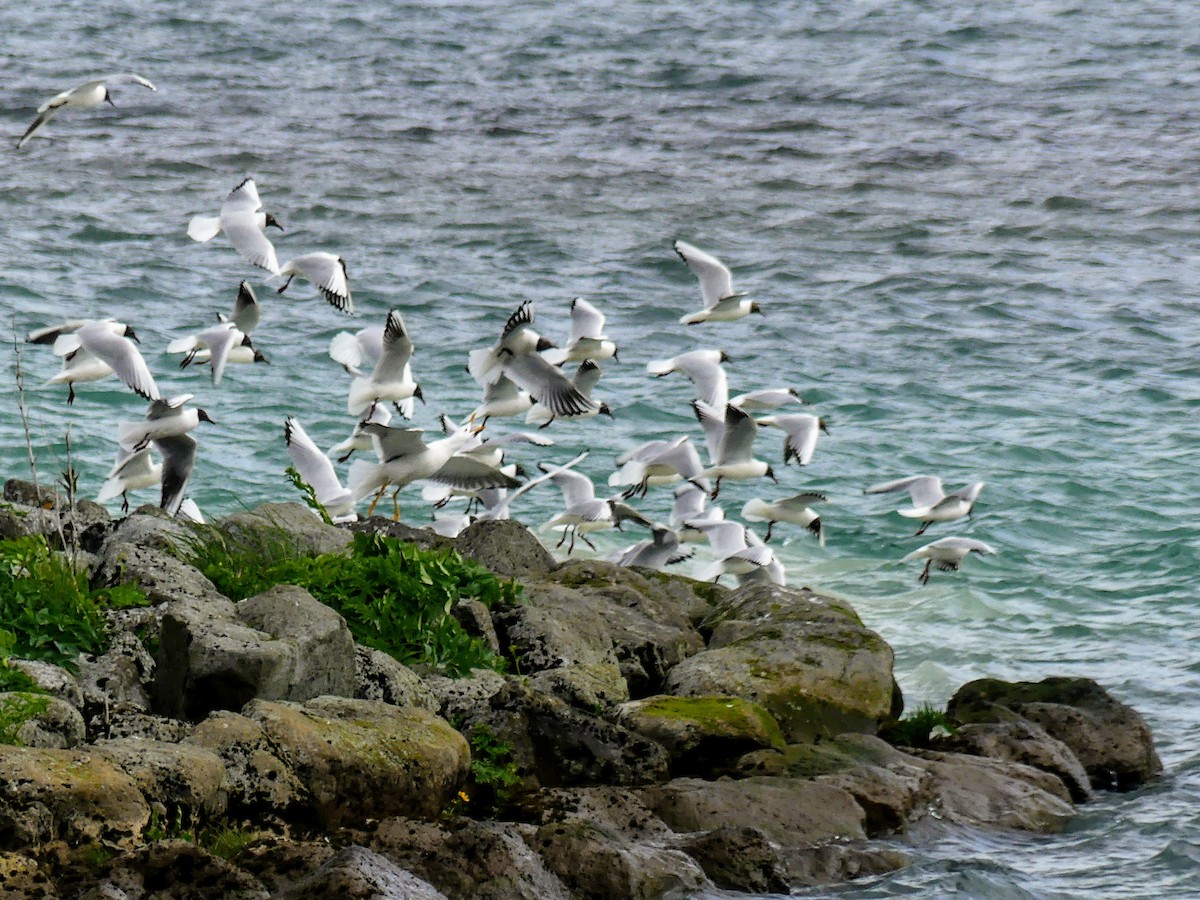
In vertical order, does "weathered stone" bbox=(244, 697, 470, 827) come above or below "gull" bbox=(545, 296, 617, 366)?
above

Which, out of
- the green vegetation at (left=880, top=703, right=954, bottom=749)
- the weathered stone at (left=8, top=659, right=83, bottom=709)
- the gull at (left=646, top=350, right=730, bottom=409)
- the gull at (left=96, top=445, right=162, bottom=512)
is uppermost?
the weathered stone at (left=8, top=659, right=83, bottom=709)

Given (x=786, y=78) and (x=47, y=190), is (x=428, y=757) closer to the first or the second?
(x=47, y=190)

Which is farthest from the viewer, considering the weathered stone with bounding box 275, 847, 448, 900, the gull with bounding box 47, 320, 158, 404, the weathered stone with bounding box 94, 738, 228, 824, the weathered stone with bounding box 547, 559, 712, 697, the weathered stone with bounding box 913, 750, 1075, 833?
the gull with bounding box 47, 320, 158, 404

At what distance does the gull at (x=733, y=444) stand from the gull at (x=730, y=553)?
1.78 ft

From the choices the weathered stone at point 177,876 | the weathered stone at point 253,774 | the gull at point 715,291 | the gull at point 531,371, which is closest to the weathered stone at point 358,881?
the weathered stone at point 177,876

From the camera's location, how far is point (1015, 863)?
306 inches

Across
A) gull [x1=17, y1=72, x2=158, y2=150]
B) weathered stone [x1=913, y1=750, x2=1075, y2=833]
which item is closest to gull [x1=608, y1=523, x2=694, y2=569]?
weathered stone [x1=913, y1=750, x2=1075, y2=833]

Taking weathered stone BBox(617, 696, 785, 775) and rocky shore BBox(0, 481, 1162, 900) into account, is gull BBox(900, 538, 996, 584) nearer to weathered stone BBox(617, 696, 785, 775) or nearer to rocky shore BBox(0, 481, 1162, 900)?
rocky shore BBox(0, 481, 1162, 900)

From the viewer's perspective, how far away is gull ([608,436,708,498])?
12.7 metres

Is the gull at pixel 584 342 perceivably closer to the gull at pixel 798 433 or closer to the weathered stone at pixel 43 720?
the gull at pixel 798 433

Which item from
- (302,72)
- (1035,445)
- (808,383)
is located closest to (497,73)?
(302,72)

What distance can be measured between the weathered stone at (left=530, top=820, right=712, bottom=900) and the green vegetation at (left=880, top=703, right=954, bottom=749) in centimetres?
242

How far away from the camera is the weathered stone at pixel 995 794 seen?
26.8 feet

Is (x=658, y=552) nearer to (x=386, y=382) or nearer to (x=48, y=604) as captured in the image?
(x=386, y=382)
